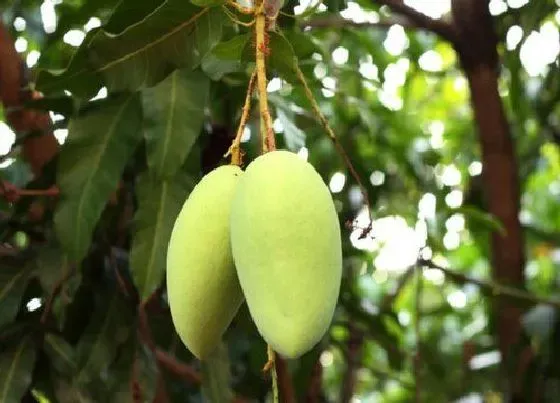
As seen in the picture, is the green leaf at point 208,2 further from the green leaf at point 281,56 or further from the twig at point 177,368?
the twig at point 177,368

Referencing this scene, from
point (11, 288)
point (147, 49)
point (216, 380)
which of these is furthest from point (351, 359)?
point (147, 49)

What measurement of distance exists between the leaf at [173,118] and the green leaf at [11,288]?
19cm

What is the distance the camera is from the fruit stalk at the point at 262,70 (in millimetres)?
370

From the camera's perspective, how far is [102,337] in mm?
748

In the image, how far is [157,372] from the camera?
769 mm

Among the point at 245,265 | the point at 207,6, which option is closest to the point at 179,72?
the point at 207,6

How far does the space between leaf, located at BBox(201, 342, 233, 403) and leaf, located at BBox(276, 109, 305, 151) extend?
0.21 m

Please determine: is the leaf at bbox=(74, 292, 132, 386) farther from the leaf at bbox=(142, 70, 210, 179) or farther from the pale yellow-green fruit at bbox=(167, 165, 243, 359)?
the pale yellow-green fruit at bbox=(167, 165, 243, 359)

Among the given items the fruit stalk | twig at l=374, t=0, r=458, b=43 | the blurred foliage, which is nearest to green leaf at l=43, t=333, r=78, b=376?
the blurred foliage

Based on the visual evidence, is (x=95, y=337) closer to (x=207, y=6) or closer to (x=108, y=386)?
(x=108, y=386)

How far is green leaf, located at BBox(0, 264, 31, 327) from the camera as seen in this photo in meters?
0.72

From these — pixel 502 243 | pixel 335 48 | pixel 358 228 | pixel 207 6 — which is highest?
pixel 207 6

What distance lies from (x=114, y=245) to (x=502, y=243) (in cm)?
59

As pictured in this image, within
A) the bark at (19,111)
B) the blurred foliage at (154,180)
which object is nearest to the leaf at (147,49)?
the blurred foliage at (154,180)
